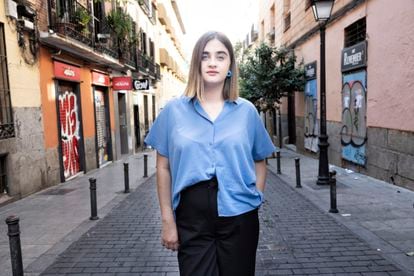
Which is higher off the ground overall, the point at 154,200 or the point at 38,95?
the point at 38,95

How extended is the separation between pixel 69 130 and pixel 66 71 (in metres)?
1.74

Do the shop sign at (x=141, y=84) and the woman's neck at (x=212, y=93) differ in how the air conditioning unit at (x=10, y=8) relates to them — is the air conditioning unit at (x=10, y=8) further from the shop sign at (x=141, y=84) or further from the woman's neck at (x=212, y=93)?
the shop sign at (x=141, y=84)

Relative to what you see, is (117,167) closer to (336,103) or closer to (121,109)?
(121,109)

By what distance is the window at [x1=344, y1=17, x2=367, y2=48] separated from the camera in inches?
416

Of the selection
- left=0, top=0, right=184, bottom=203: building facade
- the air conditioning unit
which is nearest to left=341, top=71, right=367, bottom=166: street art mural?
left=0, top=0, right=184, bottom=203: building facade

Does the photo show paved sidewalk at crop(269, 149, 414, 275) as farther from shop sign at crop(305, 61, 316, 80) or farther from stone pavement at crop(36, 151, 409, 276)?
shop sign at crop(305, 61, 316, 80)

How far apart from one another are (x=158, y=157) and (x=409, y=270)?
3.22 metres

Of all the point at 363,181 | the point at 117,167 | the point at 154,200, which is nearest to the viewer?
the point at 154,200

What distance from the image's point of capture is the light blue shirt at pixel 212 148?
2141 millimetres

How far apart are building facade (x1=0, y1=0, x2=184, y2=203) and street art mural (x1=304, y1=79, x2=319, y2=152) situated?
712 centimetres

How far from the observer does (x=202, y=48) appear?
2.26 metres

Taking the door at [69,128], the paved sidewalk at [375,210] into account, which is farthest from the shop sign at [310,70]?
the door at [69,128]

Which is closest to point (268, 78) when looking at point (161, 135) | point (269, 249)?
point (269, 249)

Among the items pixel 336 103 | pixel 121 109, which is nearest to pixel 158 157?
pixel 336 103
